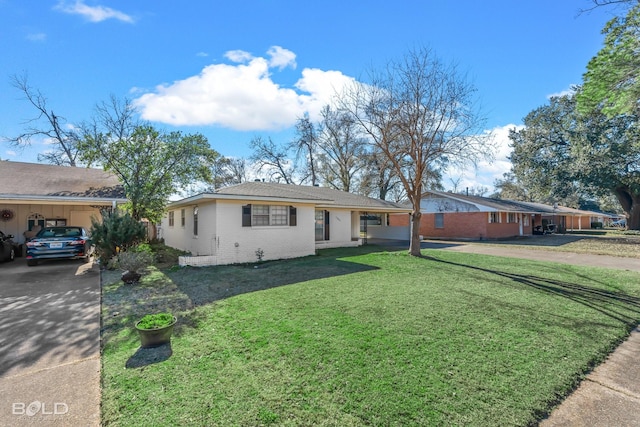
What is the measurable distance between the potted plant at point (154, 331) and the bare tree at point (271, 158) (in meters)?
29.0

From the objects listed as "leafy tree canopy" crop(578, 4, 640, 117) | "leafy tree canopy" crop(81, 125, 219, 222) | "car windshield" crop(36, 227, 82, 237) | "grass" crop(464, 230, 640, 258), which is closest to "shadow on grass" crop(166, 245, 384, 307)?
"leafy tree canopy" crop(81, 125, 219, 222)

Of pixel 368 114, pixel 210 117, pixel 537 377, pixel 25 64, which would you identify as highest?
pixel 25 64

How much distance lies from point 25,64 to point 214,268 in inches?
592

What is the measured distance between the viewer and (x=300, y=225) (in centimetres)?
1256

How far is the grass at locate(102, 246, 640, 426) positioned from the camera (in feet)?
8.90

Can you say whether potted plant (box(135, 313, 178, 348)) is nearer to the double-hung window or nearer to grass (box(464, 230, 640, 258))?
the double-hung window

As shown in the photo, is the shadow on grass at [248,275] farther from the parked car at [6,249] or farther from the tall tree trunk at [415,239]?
the parked car at [6,249]

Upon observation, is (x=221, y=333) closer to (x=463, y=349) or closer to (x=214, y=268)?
(x=463, y=349)

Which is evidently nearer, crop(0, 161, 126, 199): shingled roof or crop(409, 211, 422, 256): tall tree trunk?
crop(0, 161, 126, 199): shingled roof

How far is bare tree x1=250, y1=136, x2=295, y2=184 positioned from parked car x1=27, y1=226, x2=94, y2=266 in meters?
22.5

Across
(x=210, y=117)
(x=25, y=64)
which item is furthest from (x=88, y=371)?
(x=25, y=64)

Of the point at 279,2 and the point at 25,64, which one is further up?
the point at 25,64

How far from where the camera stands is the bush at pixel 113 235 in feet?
32.3

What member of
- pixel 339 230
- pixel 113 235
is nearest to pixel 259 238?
pixel 113 235
